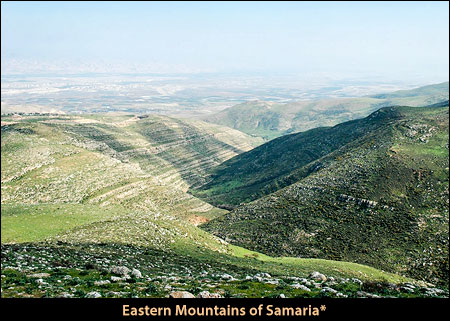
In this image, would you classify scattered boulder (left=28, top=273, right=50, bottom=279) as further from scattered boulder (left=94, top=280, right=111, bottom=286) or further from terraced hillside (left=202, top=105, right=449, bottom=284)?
terraced hillside (left=202, top=105, right=449, bottom=284)

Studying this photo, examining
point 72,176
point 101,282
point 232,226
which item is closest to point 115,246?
point 101,282

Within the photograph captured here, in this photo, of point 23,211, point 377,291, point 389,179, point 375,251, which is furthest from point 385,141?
point 23,211

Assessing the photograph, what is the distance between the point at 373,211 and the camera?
201ft

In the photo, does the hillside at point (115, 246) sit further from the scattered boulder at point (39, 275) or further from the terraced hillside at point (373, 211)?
the terraced hillside at point (373, 211)

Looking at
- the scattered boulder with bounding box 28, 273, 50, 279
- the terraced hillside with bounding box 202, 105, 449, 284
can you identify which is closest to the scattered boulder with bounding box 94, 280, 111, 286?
the scattered boulder with bounding box 28, 273, 50, 279

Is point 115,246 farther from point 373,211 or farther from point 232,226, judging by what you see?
point 373,211

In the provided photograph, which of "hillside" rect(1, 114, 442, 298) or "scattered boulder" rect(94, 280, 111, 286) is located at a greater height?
"scattered boulder" rect(94, 280, 111, 286)

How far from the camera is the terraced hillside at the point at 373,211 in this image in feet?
167

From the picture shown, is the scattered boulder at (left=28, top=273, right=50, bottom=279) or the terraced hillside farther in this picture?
the terraced hillside

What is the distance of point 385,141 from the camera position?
286ft

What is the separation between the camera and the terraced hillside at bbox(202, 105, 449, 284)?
50750 millimetres

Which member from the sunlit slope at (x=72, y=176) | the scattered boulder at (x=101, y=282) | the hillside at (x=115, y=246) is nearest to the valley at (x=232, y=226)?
the scattered boulder at (x=101, y=282)

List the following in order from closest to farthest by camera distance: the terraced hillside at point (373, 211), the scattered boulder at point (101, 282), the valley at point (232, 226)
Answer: the scattered boulder at point (101, 282) < the valley at point (232, 226) < the terraced hillside at point (373, 211)

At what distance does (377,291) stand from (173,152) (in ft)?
572
